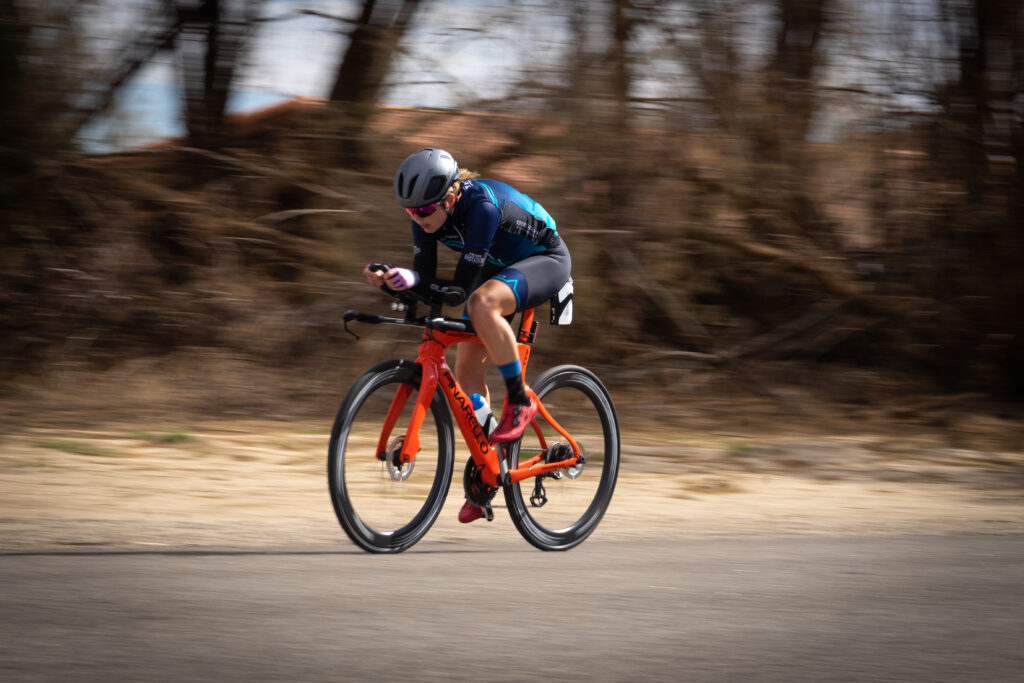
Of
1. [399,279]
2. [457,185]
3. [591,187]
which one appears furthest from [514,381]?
[591,187]

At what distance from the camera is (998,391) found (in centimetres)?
1259

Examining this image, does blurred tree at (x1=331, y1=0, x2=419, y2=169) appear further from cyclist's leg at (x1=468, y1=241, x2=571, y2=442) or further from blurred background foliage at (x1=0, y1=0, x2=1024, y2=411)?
cyclist's leg at (x1=468, y1=241, x2=571, y2=442)

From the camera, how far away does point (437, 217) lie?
5.50m

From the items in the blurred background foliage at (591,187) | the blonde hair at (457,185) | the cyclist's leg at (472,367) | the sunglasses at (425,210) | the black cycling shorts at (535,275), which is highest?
the blonde hair at (457,185)

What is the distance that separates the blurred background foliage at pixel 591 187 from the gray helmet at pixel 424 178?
6215mm

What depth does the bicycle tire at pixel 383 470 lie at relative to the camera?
5234mm

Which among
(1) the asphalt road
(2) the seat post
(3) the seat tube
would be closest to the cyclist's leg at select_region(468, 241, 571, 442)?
(2) the seat post

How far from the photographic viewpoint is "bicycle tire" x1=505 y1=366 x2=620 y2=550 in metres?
5.89

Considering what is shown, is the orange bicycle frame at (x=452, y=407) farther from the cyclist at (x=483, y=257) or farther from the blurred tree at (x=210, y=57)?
the blurred tree at (x=210, y=57)

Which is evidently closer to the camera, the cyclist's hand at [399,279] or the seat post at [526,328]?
the cyclist's hand at [399,279]

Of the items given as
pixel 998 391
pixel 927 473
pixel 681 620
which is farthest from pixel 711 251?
pixel 681 620

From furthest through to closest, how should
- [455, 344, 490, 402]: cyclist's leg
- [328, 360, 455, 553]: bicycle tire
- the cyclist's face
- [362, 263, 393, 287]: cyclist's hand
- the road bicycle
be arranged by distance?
[455, 344, 490, 402]: cyclist's leg → the cyclist's face → the road bicycle → [328, 360, 455, 553]: bicycle tire → [362, 263, 393, 287]: cyclist's hand

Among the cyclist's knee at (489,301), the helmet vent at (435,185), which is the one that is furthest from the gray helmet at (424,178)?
the cyclist's knee at (489,301)

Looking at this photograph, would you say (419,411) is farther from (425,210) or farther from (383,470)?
(425,210)
